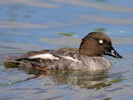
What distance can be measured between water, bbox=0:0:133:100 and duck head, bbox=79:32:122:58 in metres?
0.35

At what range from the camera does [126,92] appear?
39.7ft

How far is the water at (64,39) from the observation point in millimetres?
11898

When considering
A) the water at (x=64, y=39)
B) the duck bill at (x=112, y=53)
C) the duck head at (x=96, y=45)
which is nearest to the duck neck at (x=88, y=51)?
the duck head at (x=96, y=45)

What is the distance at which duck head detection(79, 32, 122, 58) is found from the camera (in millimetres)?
14289

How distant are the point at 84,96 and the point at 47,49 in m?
3.61

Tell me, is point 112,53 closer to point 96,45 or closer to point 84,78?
point 96,45

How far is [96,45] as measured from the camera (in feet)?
47.3

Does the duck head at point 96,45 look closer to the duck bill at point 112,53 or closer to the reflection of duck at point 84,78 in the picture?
the duck bill at point 112,53

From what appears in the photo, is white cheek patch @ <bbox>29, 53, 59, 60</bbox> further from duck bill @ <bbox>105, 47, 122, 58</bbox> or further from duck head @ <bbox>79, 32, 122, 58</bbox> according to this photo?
duck bill @ <bbox>105, 47, 122, 58</bbox>

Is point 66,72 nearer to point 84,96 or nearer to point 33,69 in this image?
point 33,69

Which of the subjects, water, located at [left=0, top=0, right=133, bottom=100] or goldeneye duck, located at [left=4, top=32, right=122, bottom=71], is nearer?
water, located at [left=0, top=0, right=133, bottom=100]

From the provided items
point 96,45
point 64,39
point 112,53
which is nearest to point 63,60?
point 96,45

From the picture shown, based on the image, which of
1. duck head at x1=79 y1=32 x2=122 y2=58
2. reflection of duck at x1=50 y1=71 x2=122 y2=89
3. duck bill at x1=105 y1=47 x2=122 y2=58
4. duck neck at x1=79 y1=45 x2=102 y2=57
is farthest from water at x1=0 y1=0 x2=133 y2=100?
duck neck at x1=79 y1=45 x2=102 y2=57

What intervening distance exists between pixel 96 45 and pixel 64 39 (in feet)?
5.34
